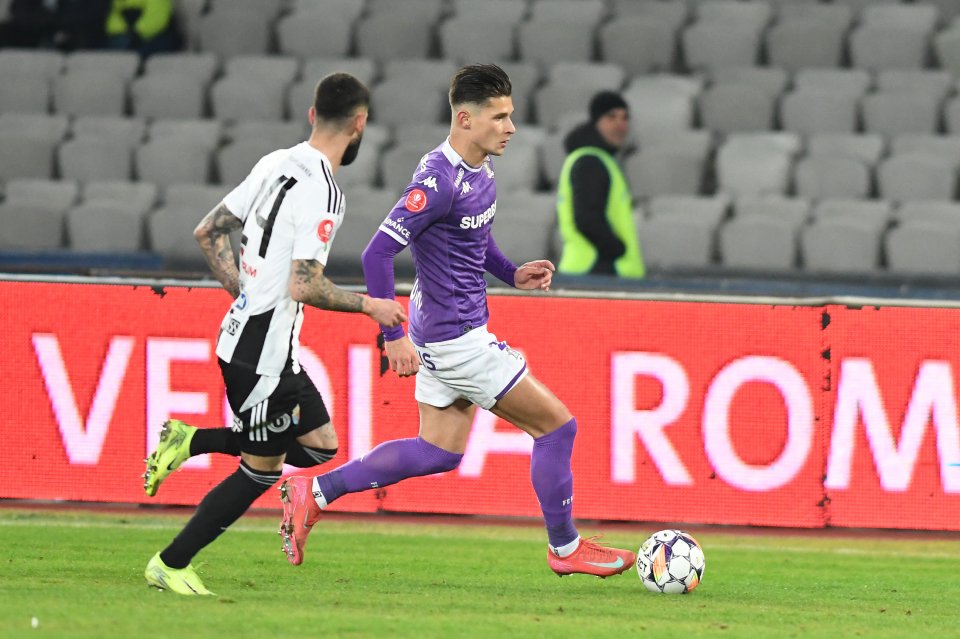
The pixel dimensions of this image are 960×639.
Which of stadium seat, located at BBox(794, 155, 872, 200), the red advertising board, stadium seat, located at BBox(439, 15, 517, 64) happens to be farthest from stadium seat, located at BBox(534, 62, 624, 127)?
the red advertising board

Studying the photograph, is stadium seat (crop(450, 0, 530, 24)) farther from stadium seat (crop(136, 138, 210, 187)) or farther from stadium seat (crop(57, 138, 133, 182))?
stadium seat (crop(57, 138, 133, 182))

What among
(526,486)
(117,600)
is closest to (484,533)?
(526,486)

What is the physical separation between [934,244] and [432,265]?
632cm

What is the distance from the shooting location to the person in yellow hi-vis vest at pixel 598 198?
10031 mm

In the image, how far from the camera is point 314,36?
1483 centimetres

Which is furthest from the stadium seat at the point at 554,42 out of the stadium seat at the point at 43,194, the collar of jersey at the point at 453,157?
the collar of jersey at the point at 453,157

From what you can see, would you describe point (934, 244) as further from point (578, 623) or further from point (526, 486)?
point (578, 623)

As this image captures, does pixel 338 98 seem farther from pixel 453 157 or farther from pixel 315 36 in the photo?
pixel 315 36

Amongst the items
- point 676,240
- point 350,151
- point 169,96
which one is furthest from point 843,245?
point 350,151

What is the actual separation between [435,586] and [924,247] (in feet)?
20.7

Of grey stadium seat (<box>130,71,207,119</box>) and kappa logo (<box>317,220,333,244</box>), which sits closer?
kappa logo (<box>317,220,333,244</box>)

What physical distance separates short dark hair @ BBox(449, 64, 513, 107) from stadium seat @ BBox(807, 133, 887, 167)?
6948mm

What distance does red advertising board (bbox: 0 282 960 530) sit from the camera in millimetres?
8227

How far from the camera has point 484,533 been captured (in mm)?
8344
